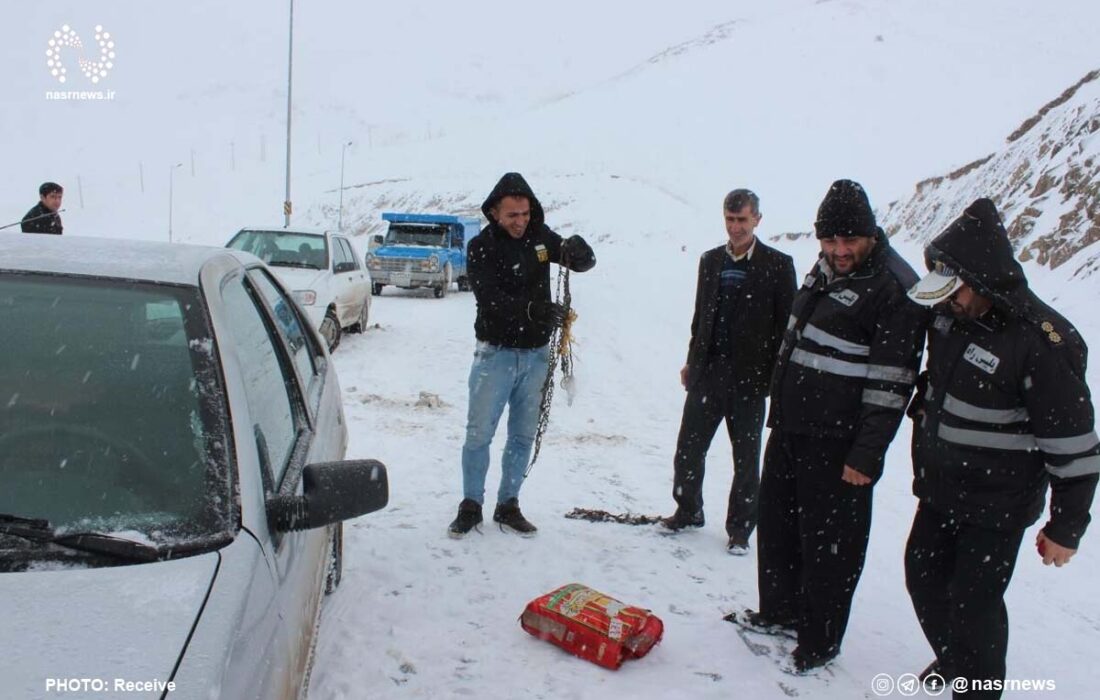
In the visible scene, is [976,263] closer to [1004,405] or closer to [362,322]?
[1004,405]

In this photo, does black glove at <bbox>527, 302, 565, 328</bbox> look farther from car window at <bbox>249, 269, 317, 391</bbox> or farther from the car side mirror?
the car side mirror

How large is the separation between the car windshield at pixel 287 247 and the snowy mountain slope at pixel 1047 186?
9.22 metres

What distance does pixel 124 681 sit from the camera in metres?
1.49

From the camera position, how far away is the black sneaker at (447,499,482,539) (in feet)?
15.3

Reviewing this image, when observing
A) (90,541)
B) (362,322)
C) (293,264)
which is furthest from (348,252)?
(90,541)

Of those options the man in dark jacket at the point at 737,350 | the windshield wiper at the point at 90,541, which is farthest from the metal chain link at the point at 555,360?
the windshield wiper at the point at 90,541

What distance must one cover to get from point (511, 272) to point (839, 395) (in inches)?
74.9

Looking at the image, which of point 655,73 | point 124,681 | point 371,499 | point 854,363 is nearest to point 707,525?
point 854,363

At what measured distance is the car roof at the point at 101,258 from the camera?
2404 millimetres

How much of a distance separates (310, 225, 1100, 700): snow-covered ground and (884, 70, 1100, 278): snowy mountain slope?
616cm

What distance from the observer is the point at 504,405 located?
15.0ft

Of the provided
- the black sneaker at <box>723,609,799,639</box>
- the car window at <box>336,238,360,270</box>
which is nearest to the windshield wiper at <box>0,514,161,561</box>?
the black sneaker at <box>723,609,799,639</box>

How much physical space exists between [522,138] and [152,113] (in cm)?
4199

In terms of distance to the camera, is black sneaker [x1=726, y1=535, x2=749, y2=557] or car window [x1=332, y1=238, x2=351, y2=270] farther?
car window [x1=332, y1=238, x2=351, y2=270]
